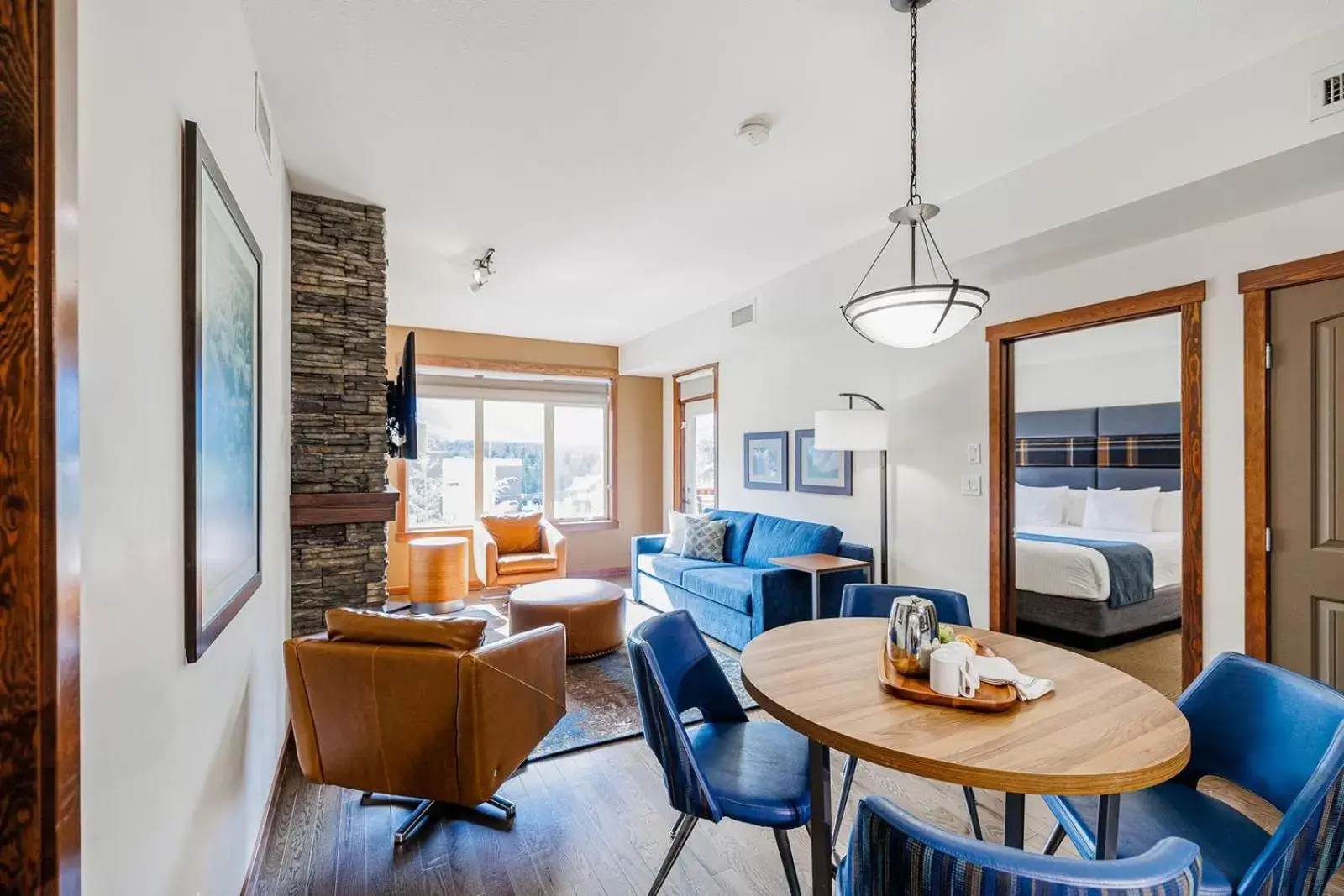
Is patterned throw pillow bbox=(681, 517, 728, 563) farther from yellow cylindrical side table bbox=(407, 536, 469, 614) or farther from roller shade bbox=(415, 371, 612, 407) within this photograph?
roller shade bbox=(415, 371, 612, 407)

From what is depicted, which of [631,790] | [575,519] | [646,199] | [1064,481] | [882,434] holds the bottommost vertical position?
[631,790]

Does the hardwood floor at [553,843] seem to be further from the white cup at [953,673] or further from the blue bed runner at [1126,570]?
the blue bed runner at [1126,570]

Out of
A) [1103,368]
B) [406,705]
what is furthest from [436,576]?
[1103,368]

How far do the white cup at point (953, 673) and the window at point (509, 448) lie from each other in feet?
17.8

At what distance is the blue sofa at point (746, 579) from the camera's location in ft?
13.0

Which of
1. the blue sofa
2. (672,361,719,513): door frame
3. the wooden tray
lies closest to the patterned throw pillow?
the blue sofa

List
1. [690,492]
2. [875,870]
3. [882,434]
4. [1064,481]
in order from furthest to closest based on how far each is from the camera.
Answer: [690,492]
[1064,481]
[882,434]
[875,870]

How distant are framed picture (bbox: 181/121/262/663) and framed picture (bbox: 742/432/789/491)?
392cm

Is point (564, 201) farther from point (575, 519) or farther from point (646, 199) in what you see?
point (575, 519)

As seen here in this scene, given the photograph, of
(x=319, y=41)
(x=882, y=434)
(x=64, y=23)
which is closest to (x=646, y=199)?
(x=319, y=41)

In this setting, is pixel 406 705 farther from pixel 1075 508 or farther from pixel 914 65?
pixel 1075 508

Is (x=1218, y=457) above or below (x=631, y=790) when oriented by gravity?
above

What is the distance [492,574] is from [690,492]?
7.73ft

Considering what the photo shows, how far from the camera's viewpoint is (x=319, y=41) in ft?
6.59
